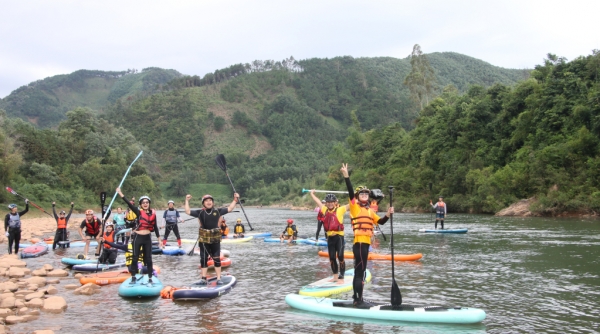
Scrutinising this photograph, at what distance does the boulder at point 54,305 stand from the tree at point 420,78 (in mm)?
78241

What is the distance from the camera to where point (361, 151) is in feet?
297

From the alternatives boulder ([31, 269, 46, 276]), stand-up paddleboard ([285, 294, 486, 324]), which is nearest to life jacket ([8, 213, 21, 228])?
boulder ([31, 269, 46, 276])

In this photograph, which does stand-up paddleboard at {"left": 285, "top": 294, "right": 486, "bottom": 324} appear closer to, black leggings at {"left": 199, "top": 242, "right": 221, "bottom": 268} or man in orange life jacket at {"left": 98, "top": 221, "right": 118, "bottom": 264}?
black leggings at {"left": 199, "top": 242, "right": 221, "bottom": 268}

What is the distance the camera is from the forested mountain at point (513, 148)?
41031 mm

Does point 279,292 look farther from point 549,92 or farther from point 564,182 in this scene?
point 549,92

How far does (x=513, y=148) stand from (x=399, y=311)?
1869 inches

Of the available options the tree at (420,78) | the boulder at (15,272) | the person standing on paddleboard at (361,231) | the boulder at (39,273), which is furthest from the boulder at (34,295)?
the tree at (420,78)

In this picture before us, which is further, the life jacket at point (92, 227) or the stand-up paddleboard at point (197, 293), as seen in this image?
the life jacket at point (92, 227)

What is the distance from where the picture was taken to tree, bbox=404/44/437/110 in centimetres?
8475

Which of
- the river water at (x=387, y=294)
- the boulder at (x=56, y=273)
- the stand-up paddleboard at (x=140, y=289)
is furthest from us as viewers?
the boulder at (x=56, y=273)

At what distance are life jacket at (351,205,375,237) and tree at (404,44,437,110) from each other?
77.0 m

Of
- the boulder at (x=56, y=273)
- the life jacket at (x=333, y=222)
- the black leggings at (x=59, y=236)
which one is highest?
the life jacket at (x=333, y=222)

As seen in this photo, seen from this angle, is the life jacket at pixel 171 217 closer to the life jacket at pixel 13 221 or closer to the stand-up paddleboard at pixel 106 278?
the life jacket at pixel 13 221

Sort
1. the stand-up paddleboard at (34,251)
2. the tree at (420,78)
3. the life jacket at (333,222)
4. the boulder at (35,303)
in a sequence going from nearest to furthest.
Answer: the boulder at (35,303) → the life jacket at (333,222) → the stand-up paddleboard at (34,251) → the tree at (420,78)
